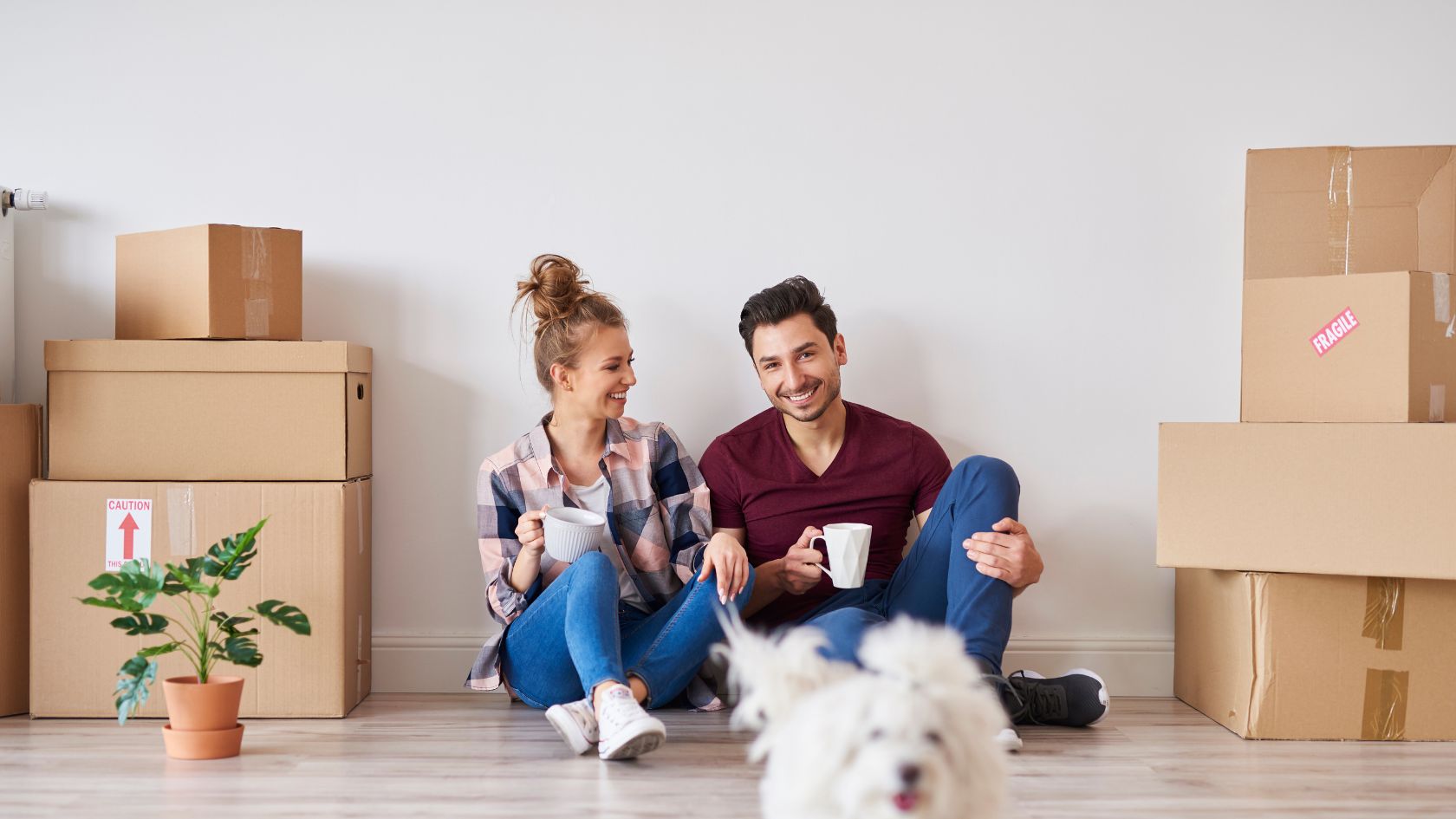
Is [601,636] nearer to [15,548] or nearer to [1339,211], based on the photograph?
[15,548]

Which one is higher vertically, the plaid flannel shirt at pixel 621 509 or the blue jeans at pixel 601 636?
the plaid flannel shirt at pixel 621 509

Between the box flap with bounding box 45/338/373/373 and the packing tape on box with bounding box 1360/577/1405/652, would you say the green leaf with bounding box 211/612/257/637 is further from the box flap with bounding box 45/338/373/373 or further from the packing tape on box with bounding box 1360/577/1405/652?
the packing tape on box with bounding box 1360/577/1405/652

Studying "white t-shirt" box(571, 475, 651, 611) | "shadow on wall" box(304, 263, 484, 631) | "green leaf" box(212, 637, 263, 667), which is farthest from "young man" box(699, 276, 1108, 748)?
"green leaf" box(212, 637, 263, 667)

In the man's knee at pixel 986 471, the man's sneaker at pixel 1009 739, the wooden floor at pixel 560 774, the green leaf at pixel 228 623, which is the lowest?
the wooden floor at pixel 560 774

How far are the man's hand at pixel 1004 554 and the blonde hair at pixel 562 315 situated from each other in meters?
0.83

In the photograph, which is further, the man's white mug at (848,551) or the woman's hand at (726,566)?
the woman's hand at (726,566)

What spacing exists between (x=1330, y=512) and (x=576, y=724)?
53.5 inches

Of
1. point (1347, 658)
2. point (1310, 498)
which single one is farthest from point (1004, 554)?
point (1347, 658)

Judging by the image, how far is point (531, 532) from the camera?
77.4 inches

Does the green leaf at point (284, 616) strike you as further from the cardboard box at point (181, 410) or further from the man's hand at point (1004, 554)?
the man's hand at point (1004, 554)

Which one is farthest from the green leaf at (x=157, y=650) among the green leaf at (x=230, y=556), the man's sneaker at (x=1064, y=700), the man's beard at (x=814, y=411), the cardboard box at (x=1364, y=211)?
the cardboard box at (x=1364, y=211)

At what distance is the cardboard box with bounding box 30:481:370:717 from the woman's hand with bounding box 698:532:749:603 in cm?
73

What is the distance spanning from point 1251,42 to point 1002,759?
1952 millimetres

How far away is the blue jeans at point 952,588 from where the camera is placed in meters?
1.87
